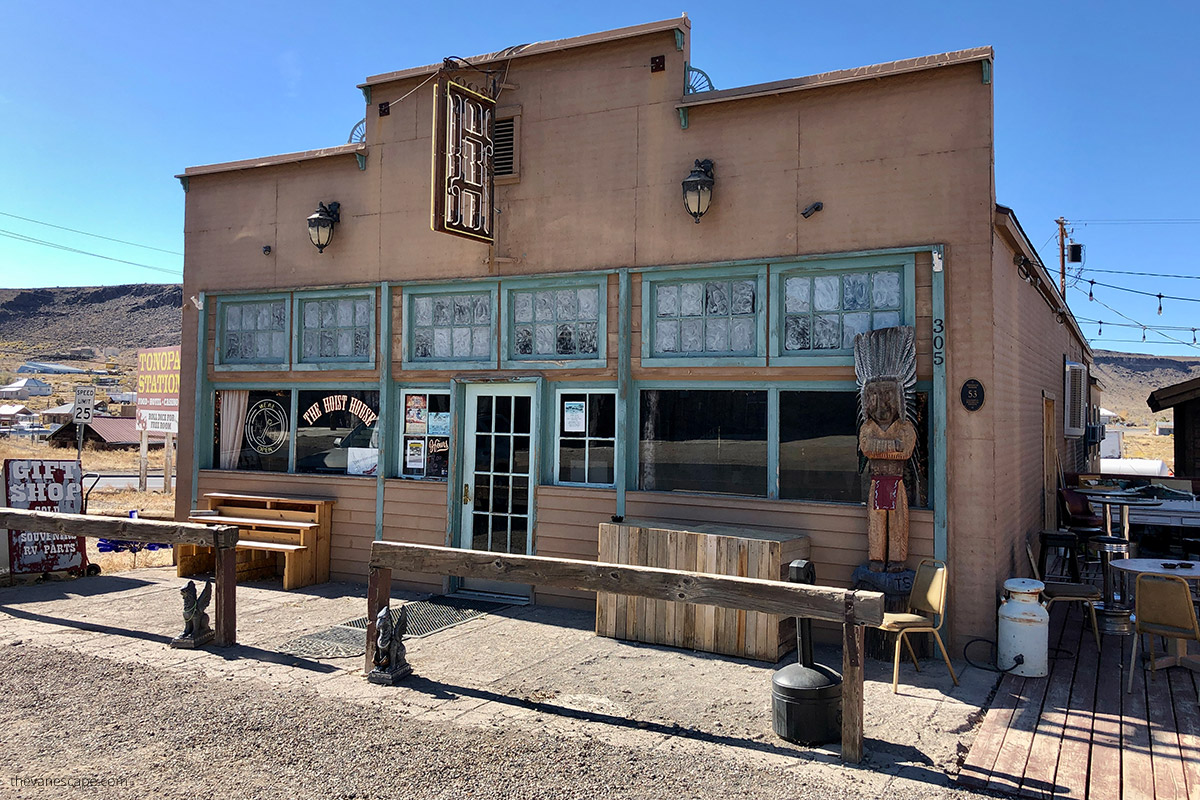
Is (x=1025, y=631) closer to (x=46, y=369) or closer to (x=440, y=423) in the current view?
(x=440, y=423)

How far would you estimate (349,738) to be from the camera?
4727 millimetres

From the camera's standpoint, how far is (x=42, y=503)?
33.0 feet

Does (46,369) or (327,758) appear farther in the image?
(46,369)

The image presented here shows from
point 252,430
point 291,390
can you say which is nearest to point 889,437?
point 291,390

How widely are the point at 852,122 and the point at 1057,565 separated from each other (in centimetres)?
706

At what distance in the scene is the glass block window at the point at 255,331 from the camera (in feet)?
33.0

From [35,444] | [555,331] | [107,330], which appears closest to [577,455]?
[555,331]

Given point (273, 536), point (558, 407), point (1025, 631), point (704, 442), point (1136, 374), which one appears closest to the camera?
point (1025, 631)

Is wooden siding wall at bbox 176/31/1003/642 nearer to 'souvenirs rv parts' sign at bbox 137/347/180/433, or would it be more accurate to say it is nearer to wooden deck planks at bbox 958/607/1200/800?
wooden deck planks at bbox 958/607/1200/800

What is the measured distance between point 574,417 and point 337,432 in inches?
121

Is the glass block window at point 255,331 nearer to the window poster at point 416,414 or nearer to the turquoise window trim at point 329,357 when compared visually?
the turquoise window trim at point 329,357

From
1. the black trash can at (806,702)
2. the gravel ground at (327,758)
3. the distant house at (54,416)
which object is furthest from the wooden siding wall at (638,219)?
the distant house at (54,416)

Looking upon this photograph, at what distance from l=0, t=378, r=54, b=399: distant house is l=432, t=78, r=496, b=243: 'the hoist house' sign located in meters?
65.2

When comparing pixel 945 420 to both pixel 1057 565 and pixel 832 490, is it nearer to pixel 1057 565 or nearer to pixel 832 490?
pixel 832 490
